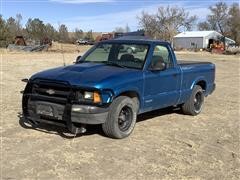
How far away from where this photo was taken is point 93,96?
7.42 meters

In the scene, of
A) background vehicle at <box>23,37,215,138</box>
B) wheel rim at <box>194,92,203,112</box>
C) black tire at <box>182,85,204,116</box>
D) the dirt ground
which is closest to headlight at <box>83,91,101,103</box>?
background vehicle at <box>23,37,215,138</box>

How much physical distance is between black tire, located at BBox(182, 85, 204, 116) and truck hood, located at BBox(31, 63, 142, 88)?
7.64 feet

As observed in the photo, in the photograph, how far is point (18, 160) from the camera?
6523 millimetres

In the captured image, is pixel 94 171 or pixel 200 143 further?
pixel 200 143

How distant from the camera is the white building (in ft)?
296

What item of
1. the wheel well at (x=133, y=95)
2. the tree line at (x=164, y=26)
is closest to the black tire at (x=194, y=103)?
the wheel well at (x=133, y=95)

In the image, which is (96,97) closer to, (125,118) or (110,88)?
(110,88)

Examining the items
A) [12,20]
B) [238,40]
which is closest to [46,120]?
[12,20]

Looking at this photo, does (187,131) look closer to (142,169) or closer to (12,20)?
(142,169)

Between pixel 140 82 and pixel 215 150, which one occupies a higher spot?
pixel 140 82

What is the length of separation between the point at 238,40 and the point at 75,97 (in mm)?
97851

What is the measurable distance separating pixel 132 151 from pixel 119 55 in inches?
93.8

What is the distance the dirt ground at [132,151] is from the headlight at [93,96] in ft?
2.34

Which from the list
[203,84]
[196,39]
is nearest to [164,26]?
[196,39]
